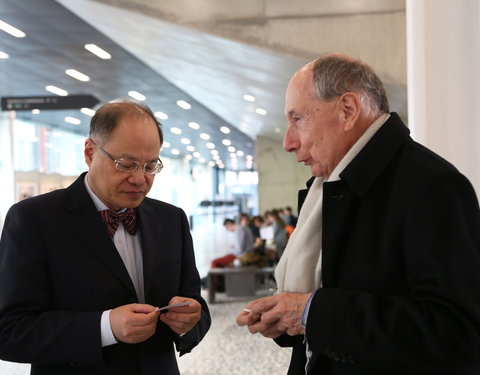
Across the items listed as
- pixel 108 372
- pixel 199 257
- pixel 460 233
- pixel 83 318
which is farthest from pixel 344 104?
pixel 199 257

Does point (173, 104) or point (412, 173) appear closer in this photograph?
point (412, 173)

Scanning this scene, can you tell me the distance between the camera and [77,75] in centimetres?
1138

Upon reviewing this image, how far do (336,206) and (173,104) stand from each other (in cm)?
1484

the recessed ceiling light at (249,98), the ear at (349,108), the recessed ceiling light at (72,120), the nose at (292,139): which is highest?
the recessed ceiling light at (72,120)

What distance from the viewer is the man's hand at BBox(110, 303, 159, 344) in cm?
154

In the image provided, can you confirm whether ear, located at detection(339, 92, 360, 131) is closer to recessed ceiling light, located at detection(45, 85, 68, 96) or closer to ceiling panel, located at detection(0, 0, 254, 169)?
ceiling panel, located at detection(0, 0, 254, 169)

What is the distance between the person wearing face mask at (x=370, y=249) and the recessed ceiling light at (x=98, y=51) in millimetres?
8713

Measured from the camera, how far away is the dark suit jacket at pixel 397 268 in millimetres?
1155

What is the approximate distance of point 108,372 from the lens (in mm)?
1686

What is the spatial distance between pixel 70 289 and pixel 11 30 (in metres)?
7.95

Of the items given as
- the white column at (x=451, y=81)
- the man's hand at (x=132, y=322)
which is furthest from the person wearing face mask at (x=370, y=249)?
the white column at (x=451, y=81)

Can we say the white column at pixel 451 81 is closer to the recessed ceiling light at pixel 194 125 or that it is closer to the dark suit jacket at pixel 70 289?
the dark suit jacket at pixel 70 289

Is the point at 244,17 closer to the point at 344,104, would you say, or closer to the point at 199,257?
the point at 344,104

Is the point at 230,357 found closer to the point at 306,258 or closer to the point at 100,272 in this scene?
the point at 100,272
